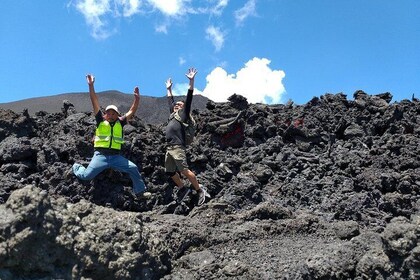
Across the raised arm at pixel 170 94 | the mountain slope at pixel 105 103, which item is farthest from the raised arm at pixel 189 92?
the mountain slope at pixel 105 103

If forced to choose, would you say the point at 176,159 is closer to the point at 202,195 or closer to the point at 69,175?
the point at 202,195

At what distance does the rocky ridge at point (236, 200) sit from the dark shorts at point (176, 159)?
50 cm

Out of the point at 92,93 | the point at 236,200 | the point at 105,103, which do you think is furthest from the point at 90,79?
the point at 105,103

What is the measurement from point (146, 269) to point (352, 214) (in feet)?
13.1

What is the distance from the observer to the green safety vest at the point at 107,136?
7.14 metres

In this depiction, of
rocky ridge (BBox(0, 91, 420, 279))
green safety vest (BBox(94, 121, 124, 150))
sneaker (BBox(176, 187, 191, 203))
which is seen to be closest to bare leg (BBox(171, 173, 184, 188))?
sneaker (BBox(176, 187, 191, 203))

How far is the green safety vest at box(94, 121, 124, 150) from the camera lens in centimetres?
714

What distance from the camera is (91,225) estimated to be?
178 inches

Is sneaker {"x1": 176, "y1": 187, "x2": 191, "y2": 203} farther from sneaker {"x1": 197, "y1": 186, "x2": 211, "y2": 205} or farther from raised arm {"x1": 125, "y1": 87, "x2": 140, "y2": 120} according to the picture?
raised arm {"x1": 125, "y1": 87, "x2": 140, "y2": 120}

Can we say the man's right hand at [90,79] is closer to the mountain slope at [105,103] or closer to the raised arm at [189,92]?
the raised arm at [189,92]

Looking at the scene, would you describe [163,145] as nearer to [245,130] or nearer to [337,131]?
[245,130]

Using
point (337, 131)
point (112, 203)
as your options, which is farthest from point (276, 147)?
point (112, 203)

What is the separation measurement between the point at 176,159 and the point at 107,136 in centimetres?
116

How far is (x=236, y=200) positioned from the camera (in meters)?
7.69
